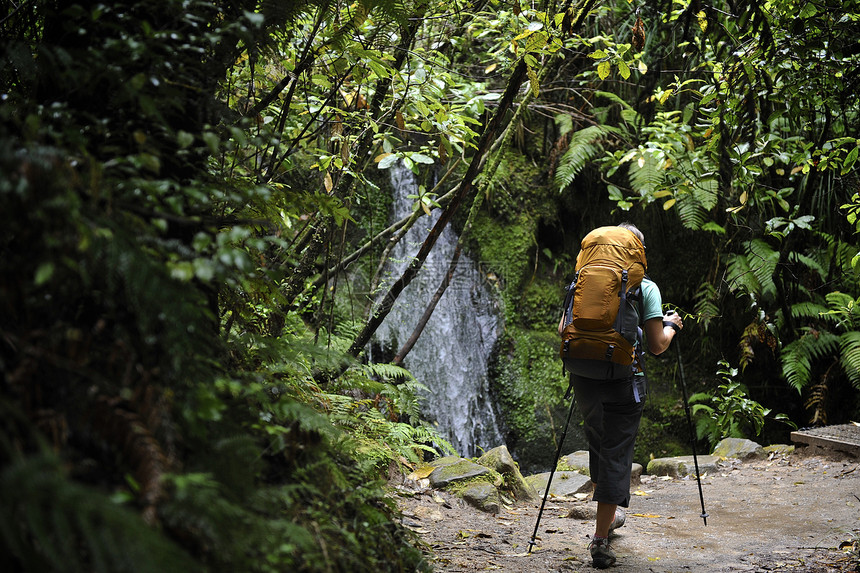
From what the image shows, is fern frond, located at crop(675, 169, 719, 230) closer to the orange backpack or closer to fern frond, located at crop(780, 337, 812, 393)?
fern frond, located at crop(780, 337, 812, 393)

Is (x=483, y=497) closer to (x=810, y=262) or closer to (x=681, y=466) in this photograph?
(x=681, y=466)

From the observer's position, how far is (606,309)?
3.43m

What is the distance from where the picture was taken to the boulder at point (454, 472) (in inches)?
202

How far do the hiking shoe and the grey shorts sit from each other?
0.25m

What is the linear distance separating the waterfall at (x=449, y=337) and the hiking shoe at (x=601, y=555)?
4696mm

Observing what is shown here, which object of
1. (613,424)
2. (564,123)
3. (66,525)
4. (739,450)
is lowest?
(739,450)

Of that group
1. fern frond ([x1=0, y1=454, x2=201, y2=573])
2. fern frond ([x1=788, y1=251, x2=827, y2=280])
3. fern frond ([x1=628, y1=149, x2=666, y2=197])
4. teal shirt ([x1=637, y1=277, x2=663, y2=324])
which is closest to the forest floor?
teal shirt ([x1=637, y1=277, x2=663, y2=324])

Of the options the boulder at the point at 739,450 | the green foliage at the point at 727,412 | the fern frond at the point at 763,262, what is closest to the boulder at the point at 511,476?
the boulder at the point at 739,450

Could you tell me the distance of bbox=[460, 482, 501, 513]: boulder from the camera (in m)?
4.82

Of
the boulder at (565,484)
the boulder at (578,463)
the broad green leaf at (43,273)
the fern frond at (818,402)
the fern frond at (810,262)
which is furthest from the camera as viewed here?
the fern frond at (810,262)

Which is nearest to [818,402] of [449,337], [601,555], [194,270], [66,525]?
[449,337]

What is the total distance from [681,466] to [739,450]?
0.89 meters

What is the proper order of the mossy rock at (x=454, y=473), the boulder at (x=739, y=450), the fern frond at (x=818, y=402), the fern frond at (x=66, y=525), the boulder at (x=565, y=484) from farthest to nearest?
the fern frond at (x=818, y=402) < the boulder at (x=739, y=450) < the boulder at (x=565, y=484) < the mossy rock at (x=454, y=473) < the fern frond at (x=66, y=525)

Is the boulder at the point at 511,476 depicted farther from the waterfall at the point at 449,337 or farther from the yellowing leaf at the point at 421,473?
the waterfall at the point at 449,337
